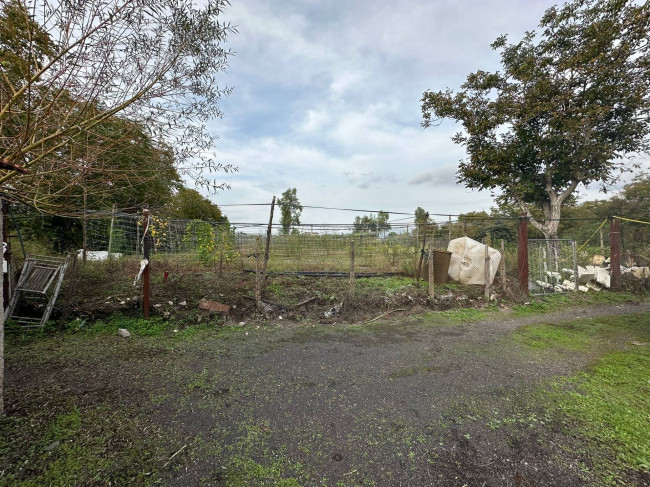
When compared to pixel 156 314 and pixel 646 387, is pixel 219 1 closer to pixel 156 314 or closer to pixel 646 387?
pixel 156 314

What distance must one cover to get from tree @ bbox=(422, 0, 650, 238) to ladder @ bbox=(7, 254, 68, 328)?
10701 mm

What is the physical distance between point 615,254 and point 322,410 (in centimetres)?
914

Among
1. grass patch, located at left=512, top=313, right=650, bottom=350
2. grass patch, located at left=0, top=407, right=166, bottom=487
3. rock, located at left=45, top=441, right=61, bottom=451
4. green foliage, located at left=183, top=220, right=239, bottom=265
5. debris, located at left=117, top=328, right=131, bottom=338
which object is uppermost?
green foliage, located at left=183, top=220, right=239, bottom=265

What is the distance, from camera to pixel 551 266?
6875mm

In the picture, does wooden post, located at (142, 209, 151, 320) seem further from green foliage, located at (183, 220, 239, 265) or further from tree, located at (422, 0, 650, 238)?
tree, located at (422, 0, 650, 238)

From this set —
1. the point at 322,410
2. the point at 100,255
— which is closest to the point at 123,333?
the point at 322,410

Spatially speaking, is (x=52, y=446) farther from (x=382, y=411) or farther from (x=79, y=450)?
(x=382, y=411)

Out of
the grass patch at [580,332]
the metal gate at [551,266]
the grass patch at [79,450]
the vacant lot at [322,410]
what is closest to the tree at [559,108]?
the metal gate at [551,266]

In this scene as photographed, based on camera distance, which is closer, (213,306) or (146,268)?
(146,268)

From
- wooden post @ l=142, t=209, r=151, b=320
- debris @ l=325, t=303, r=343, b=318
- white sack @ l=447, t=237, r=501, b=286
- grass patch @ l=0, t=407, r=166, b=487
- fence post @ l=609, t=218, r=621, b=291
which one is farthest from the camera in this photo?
fence post @ l=609, t=218, r=621, b=291

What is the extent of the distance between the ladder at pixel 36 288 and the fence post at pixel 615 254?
38.4ft

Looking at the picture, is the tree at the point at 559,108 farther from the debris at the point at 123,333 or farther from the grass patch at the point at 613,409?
the debris at the point at 123,333

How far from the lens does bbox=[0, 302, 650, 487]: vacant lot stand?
1.53m

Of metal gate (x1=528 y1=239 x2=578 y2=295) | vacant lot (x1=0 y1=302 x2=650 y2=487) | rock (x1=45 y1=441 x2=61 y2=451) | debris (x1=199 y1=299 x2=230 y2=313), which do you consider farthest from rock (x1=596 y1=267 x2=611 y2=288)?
rock (x1=45 y1=441 x2=61 y2=451)
